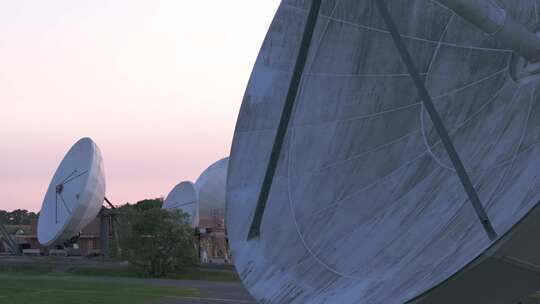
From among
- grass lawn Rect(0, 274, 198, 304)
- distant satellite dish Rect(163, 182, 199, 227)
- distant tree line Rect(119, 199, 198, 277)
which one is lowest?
grass lawn Rect(0, 274, 198, 304)

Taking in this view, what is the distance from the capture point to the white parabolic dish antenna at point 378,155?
1125 centimetres

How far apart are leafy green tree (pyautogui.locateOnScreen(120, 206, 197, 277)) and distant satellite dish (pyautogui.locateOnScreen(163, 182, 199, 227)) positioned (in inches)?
486

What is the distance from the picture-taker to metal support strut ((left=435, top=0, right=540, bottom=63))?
9.98 m

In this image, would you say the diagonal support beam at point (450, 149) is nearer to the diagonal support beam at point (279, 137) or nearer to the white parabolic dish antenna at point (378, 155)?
the white parabolic dish antenna at point (378, 155)

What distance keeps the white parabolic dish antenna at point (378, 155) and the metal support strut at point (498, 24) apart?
0.07 metres

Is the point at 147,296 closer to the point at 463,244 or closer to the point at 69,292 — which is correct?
the point at 69,292

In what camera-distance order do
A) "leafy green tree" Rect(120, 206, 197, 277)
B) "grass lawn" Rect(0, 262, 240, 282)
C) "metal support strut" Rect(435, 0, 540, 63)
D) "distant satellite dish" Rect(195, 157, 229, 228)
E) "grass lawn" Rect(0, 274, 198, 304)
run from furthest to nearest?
1. "distant satellite dish" Rect(195, 157, 229, 228)
2. "leafy green tree" Rect(120, 206, 197, 277)
3. "grass lawn" Rect(0, 262, 240, 282)
4. "grass lawn" Rect(0, 274, 198, 304)
5. "metal support strut" Rect(435, 0, 540, 63)

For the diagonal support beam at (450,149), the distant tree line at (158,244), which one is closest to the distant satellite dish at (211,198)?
the distant tree line at (158,244)

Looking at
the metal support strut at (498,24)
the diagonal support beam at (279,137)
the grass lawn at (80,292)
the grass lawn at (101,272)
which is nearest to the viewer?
the metal support strut at (498,24)

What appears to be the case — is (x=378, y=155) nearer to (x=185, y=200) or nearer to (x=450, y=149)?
(x=450, y=149)

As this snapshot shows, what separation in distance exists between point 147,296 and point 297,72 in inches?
999

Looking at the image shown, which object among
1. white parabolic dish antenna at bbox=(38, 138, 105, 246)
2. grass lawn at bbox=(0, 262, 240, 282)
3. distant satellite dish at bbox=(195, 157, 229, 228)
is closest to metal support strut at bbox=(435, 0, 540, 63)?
grass lawn at bbox=(0, 262, 240, 282)

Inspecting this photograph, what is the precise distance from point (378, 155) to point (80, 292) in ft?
91.6

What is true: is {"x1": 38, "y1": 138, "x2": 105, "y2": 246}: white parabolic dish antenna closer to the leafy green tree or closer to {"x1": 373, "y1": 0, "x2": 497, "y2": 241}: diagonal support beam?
the leafy green tree
